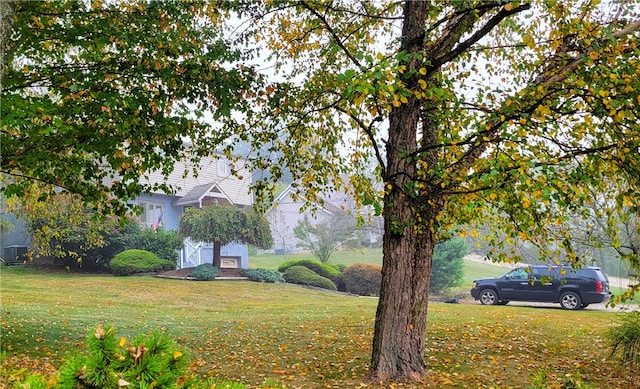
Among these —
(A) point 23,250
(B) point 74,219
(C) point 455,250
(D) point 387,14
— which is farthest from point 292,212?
(D) point 387,14

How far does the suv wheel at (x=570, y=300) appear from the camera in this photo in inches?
601

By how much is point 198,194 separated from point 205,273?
200 inches

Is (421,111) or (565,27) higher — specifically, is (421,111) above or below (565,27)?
below

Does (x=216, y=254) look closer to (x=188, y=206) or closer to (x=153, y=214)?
(x=188, y=206)

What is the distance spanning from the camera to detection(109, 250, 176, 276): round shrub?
1852 cm

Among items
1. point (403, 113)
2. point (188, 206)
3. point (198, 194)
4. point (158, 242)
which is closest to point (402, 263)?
point (403, 113)

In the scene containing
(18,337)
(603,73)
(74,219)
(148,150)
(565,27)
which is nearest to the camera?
(603,73)

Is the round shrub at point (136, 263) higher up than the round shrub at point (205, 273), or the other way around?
the round shrub at point (136, 263)

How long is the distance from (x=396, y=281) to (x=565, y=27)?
342 cm

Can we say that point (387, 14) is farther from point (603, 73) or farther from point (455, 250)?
point (455, 250)

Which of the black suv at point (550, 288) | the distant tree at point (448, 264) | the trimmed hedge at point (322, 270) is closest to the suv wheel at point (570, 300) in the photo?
the black suv at point (550, 288)

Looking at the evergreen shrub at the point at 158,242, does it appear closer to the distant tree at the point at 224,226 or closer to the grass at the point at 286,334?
the distant tree at the point at 224,226

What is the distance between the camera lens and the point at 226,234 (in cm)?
1978

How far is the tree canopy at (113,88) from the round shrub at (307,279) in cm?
1305
